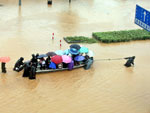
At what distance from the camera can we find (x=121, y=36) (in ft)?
74.2

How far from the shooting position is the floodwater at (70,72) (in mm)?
13664

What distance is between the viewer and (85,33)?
76.8 ft

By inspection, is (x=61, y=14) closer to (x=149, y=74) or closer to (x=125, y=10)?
(x=125, y=10)

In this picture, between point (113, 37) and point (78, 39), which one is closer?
point (78, 39)

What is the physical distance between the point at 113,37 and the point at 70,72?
683 centimetres

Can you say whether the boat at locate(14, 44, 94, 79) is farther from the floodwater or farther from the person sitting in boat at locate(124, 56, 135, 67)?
the person sitting in boat at locate(124, 56, 135, 67)

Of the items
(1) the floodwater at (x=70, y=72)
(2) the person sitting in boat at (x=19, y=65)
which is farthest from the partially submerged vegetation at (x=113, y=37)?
(2) the person sitting in boat at (x=19, y=65)

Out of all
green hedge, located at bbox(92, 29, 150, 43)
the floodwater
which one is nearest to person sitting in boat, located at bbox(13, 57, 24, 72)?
the floodwater

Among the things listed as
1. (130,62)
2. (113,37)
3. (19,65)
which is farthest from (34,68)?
(113,37)

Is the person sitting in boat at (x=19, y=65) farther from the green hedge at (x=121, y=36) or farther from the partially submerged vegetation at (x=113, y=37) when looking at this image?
the green hedge at (x=121, y=36)

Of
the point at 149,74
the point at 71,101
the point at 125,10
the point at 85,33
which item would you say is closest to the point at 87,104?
the point at 71,101

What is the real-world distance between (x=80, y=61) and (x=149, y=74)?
4.08 meters

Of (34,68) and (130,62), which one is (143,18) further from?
(34,68)

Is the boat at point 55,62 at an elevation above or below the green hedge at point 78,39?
below
